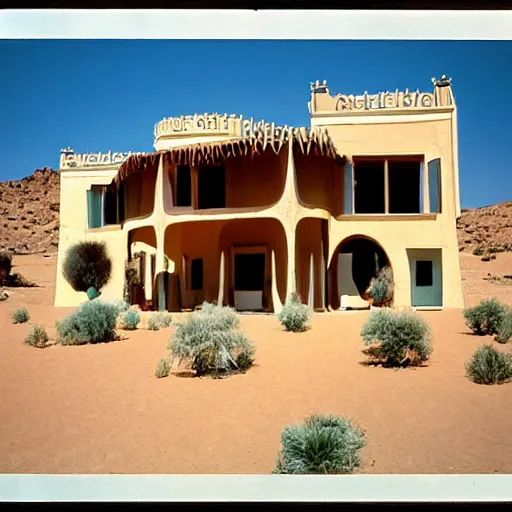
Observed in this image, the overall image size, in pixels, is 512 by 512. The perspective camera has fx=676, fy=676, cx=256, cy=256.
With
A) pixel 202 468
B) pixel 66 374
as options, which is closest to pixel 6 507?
pixel 202 468

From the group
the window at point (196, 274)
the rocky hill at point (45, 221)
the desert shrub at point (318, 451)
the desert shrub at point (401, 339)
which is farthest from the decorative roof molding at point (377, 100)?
the rocky hill at point (45, 221)

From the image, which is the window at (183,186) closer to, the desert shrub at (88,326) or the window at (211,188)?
the window at (211,188)

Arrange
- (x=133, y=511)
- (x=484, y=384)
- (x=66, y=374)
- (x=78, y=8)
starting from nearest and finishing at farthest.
→ (x=78, y=8) < (x=133, y=511) < (x=484, y=384) < (x=66, y=374)

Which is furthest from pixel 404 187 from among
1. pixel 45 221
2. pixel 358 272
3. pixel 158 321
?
pixel 45 221

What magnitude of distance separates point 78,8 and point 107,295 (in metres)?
14.2

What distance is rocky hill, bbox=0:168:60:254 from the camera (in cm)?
3612

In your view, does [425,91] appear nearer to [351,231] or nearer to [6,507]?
[351,231]

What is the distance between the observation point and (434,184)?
14.6 metres

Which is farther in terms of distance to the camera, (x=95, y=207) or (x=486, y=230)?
(x=486, y=230)

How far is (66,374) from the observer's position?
34.4ft

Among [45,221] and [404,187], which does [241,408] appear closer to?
[404,187]

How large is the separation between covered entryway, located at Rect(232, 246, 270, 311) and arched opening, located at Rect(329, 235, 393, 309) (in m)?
1.54

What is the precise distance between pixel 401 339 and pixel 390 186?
Answer: 18.5ft

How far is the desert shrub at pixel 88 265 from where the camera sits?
697 inches
